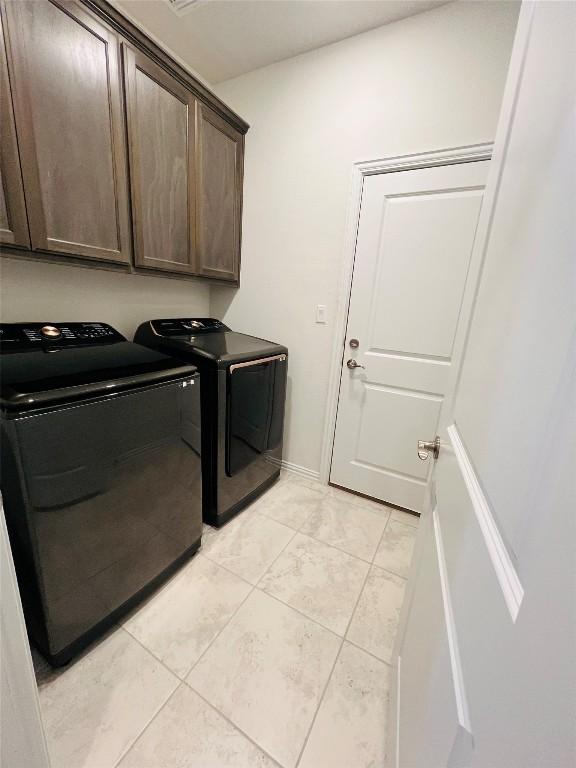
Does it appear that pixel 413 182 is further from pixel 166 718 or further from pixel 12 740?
pixel 166 718

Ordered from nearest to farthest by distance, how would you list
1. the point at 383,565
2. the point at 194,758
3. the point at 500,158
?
the point at 500,158
the point at 194,758
the point at 383,565

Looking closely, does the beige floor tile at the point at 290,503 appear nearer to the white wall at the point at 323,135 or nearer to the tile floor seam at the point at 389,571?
the white wall at the point at 323,135

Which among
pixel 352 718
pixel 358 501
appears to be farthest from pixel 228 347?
pixel 352 718

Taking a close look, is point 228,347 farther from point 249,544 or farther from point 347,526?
point 347,526

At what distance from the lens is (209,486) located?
1.71 metres

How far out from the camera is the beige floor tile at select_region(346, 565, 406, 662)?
4.00 feet

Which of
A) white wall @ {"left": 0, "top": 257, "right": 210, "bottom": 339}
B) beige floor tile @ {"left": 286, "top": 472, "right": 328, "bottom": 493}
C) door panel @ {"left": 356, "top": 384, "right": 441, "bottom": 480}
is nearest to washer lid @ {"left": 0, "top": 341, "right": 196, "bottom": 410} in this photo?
white wall @ {"left": 0, "top": 257, "right": 210, "bottom": 339}

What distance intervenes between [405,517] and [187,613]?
138cm

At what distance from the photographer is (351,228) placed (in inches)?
71.8

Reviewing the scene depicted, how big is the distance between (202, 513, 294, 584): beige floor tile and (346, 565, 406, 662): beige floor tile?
476 millimetres

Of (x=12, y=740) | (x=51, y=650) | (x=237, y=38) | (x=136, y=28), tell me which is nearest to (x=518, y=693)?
(x=12, y=740)

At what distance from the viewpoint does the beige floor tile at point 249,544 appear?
153 cm

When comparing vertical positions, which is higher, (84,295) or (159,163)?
(159,163)

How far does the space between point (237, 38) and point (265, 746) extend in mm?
3145
